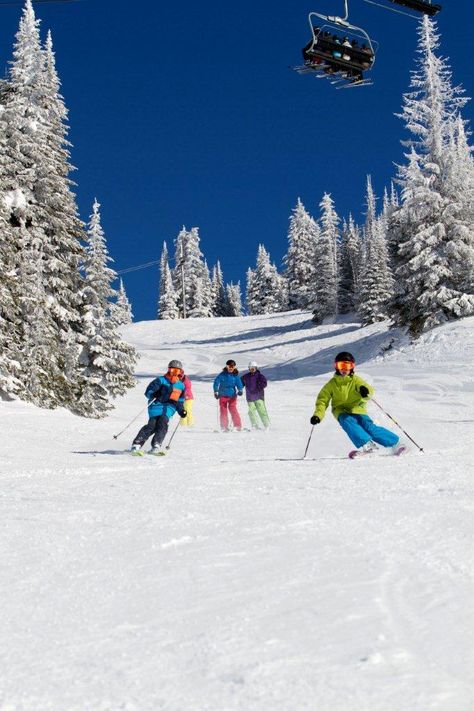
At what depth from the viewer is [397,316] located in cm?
3516

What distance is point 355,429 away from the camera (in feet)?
29.8

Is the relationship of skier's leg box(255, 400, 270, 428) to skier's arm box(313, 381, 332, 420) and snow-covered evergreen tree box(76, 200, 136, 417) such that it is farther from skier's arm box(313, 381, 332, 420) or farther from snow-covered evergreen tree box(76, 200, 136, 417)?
snow-covered evergreen tree box(76, 200, 136, 417)

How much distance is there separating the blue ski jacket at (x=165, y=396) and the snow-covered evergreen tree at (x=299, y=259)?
227 ft

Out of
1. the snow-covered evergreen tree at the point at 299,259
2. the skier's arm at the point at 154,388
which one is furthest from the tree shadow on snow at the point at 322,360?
the snow-covered evergreen tree at the point at 299,259

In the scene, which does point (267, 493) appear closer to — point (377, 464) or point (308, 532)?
point (308, 532)

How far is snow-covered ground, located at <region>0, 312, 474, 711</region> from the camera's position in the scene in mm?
2139

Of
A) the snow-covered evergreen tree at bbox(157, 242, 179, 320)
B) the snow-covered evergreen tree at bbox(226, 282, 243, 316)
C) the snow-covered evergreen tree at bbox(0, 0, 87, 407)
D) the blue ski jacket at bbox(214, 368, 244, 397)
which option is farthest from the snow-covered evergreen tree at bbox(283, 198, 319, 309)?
the blue ski jacket at bbox(214, 368, 244, 397)

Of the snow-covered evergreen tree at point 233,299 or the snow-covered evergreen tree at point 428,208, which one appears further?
the snow-covered evergreen tree at point 233,299

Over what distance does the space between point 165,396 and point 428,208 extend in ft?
86.4

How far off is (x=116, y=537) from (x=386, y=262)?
58.3 m

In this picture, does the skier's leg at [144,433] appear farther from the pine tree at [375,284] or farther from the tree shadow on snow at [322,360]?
the pine tree at [375,284]

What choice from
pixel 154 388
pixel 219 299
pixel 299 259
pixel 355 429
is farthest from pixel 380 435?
pixel 219 299

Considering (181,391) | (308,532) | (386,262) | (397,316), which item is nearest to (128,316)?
(386,262)

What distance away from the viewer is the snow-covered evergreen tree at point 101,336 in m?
25.5
